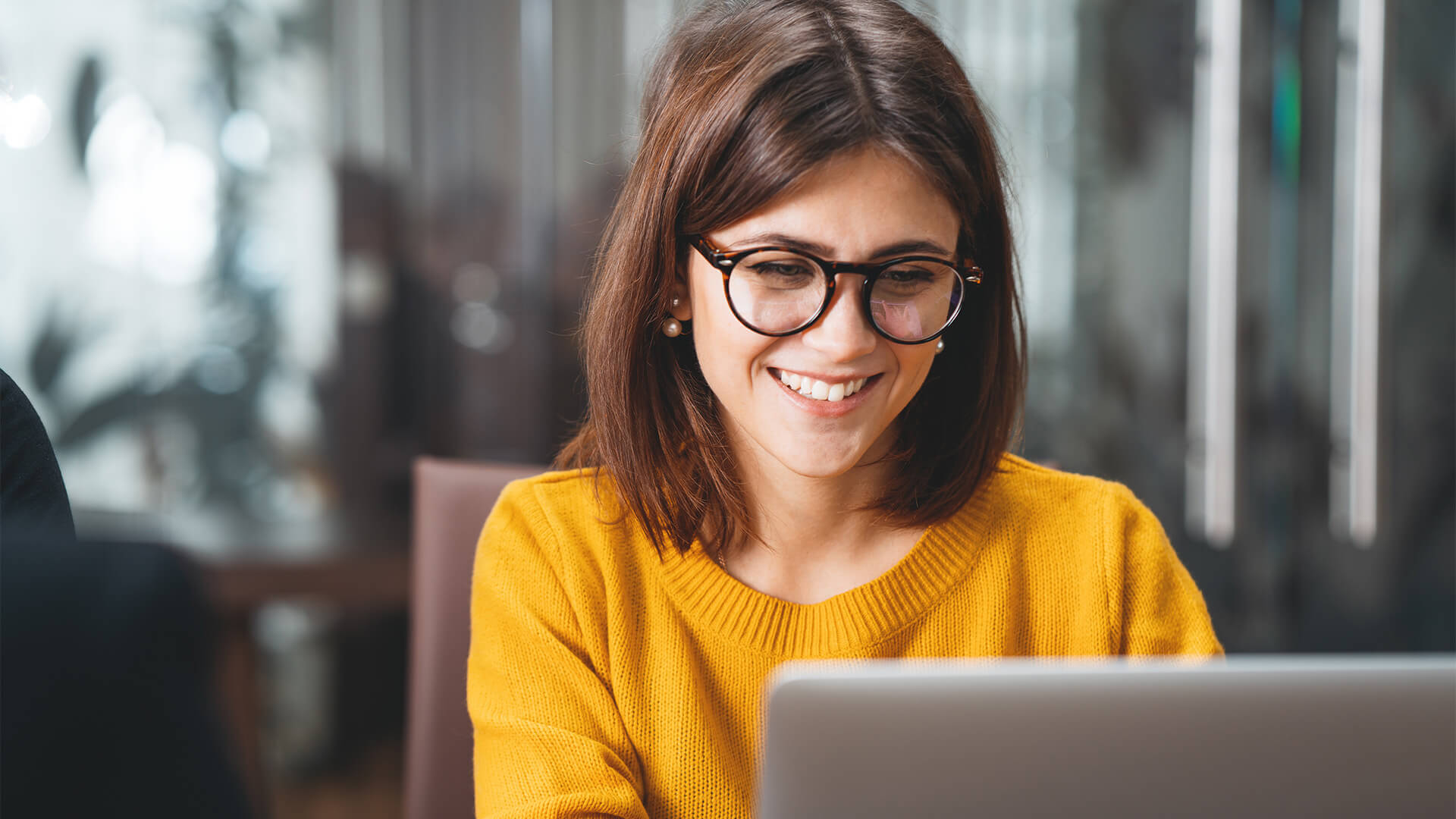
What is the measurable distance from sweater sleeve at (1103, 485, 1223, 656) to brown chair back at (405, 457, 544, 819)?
594mm

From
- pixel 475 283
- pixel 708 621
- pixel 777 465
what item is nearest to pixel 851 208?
pixel 777 465

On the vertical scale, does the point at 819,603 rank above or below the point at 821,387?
below

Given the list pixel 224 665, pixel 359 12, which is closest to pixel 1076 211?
pixel 359 12

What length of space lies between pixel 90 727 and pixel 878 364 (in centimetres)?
61

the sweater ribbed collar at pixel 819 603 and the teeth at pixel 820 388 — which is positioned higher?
the teeth at pixel 820 388

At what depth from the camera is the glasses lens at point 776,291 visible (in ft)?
2.81

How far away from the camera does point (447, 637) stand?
110 cm

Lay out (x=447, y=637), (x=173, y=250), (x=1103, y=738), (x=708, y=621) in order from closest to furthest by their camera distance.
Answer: (x=1103, y=738), (x=708, y=621), (x=447, y=637), (x=173, y=250)

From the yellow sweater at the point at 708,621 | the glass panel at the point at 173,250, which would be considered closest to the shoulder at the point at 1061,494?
the yellow sweater at the point at 708,621

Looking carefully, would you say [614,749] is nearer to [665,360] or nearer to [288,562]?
[665,360]

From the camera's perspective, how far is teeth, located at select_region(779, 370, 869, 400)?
0.89m

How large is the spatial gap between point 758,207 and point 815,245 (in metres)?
0.06

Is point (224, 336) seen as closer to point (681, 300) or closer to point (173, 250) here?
point (173, 250)

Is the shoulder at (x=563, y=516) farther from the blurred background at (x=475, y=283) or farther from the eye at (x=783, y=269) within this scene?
the blurred background at (x=475, y=283)
